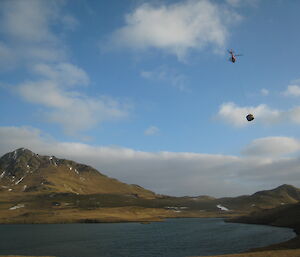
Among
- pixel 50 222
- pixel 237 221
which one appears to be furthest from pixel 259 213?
pixel 50 222

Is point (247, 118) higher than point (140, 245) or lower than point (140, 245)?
higher

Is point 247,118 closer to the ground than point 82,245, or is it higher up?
higher up

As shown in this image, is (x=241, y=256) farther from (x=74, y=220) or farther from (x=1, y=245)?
(x=74, y=220)

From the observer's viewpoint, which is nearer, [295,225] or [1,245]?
[1,245]

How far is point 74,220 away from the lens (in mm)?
198125

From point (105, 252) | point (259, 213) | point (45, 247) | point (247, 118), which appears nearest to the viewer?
point (247, 118)

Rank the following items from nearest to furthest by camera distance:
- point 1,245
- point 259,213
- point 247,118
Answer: point 247,118 → point 1,245 → point 259,213

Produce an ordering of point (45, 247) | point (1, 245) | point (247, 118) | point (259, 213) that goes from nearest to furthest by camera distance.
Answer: point (247, 118) < point (45, 247) < point (1, 245) < point (259, 213)

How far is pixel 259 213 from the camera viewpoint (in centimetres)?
19012

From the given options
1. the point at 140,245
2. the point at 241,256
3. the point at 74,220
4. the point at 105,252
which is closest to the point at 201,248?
the point at 140,245

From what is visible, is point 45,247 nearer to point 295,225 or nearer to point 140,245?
point 140,245

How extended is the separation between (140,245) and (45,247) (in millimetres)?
25319

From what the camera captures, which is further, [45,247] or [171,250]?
[45,247]

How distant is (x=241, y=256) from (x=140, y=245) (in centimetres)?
4231
